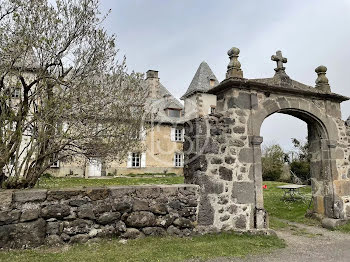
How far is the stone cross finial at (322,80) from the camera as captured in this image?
739 cm

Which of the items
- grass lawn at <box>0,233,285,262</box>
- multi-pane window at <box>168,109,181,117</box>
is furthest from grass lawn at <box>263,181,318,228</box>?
multi-pane window at <box>168,109,181,117</box>

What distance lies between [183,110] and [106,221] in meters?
21.4

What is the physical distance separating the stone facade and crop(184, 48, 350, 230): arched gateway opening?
531 mm

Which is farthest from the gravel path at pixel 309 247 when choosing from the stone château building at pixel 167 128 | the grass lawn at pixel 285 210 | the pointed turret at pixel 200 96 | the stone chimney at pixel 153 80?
the stone chimney at pixel 153 80

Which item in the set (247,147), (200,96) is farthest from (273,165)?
(247,147)

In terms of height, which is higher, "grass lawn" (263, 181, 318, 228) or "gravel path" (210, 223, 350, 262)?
"grass lawn" (263, 181, 318, 228)

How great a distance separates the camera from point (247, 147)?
618cm

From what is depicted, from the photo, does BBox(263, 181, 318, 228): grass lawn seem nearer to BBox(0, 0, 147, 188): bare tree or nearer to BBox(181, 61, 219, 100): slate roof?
BBox(0, 0, 147, 188): bare tree

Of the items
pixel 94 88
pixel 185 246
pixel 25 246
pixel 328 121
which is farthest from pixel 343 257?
pixel 94 88

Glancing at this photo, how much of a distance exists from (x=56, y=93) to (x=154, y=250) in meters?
3.44

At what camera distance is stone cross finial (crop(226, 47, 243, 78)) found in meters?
6.32

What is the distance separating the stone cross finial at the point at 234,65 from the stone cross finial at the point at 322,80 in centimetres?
252

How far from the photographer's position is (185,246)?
4.75 metres

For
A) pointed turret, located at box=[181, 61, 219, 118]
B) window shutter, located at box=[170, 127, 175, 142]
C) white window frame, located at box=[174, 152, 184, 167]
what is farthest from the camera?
pointed turret, located at box=[181, 61, 219, 118]
